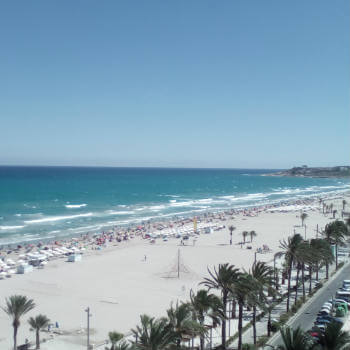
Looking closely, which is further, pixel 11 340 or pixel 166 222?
pixel 166 222

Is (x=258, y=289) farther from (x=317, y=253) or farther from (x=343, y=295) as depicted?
(x=343, y=295)

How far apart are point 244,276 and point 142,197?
86.2 metres

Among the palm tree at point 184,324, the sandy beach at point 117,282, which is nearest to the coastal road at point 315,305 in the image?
the palm tree at point 184,324

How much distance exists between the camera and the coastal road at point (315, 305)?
65.5 feet

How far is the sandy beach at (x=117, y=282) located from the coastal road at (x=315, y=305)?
7.93 metres

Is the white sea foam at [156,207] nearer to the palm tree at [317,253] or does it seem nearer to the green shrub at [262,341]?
the palm tree at [317,253]

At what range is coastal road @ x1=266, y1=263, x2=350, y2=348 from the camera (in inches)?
786

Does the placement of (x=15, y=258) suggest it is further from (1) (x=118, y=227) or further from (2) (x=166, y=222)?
(2) (x=166, y=222)

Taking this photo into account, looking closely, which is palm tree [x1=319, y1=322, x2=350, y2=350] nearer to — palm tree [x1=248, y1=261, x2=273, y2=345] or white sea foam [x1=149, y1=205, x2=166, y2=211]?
palm tree [x1=248, y1=261, x2=273, y2=345]

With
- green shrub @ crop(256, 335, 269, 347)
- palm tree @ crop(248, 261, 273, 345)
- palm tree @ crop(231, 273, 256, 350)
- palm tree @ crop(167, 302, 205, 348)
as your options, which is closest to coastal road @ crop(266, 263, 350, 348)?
green shrub @ crop(256, 335, 269, 347)

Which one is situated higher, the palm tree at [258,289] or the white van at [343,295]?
the palm tree at [258,289]

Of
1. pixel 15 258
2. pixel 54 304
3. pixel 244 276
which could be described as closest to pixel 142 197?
pixel 15 258

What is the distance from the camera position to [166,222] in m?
65.2

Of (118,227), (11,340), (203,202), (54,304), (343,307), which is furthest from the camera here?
(203,202)
